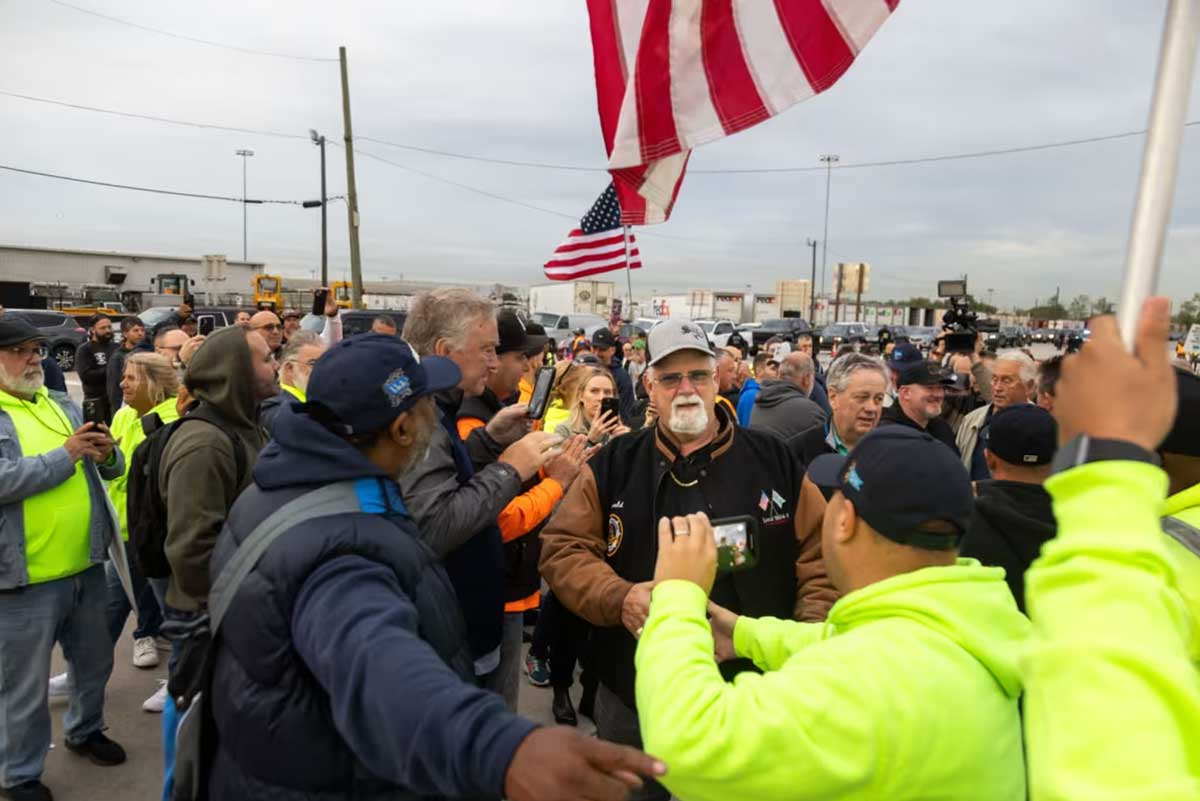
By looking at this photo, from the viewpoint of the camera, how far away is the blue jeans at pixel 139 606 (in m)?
4.47

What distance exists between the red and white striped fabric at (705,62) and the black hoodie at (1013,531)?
1617 mm

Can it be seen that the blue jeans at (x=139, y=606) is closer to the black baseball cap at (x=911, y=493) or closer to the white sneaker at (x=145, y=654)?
the white sneaker at (x=145, y=654)

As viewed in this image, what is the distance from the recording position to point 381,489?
5.81 ft

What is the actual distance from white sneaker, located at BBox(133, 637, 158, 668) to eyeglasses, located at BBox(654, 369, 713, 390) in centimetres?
397

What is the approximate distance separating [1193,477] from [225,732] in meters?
2.33

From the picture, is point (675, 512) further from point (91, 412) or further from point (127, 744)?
point (127, 744)

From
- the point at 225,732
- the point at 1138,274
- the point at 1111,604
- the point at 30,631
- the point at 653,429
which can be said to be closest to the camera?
the point at 1111,604

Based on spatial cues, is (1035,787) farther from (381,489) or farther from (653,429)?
(653,429)

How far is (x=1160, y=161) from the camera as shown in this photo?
1103 mm

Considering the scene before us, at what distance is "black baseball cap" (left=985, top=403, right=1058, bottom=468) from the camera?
2746 mm

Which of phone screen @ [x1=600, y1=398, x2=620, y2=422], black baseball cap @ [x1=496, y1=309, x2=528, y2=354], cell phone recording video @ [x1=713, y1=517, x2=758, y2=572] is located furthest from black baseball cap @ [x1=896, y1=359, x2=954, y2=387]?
cell phone recording video @ [x1=713, y1=517, x2=758, y2=572]

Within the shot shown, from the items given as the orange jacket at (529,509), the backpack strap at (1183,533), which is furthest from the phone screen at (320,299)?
the backpack strap at (1183,533)

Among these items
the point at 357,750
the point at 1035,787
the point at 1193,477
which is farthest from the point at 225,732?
the point at 1193,477

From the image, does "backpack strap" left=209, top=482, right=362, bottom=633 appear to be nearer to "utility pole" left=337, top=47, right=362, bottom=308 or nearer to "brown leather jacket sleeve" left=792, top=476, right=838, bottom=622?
"brown leather jacket sleeve" left=792, top=476, right=838, bottom=622
